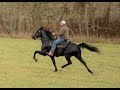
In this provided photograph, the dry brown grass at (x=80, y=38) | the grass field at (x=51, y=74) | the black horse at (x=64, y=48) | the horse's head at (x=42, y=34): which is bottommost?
the dry brown grass at (x=80, y=38)

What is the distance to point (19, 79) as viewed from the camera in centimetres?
1241

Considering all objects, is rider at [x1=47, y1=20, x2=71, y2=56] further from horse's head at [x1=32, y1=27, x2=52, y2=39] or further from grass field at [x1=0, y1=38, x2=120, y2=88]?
grass field at [x1=0, y1=38, x2=120, y2=88]

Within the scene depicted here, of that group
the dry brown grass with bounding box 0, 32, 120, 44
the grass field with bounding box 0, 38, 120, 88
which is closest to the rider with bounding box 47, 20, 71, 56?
the grass field with bounding box 0, 38, 120, 88

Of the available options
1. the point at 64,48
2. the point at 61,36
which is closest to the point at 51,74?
the point at 64,48

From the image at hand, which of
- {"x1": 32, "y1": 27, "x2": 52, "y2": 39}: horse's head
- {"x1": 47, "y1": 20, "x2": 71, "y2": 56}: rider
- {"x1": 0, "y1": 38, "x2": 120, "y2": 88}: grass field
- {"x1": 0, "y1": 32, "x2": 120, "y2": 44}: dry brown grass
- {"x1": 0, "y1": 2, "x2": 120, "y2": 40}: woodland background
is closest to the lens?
{"x1": 0, "y1": 38, "x2": 120, "y2": 88}: grass field

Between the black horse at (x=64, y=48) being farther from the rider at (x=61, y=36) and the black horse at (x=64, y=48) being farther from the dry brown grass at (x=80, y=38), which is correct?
the dry brown grass at (x=80, y=38)

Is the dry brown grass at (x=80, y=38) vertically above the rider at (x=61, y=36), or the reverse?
the rider at (x=61, y=36)

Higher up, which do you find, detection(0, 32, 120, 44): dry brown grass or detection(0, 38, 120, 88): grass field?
detection(0, 38, 120, 88): grass field

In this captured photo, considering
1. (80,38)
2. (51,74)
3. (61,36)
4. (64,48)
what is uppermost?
(61,36)

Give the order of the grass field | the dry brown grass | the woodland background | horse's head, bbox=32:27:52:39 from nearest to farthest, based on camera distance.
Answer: the grass field, horse's head, bbox=32:27:52:39, the dry brown grass, the woodland background

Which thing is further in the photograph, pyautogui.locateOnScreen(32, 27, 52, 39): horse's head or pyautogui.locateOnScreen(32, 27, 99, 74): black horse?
pyautogui.locateOnScreen(32, 27, 52, 39): horse's head

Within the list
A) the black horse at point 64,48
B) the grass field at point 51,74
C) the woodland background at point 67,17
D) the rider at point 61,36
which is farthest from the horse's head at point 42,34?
the woodland background at point 67,17

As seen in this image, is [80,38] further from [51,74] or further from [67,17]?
[51,74]

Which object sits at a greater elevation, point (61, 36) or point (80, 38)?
point (61, 36)
